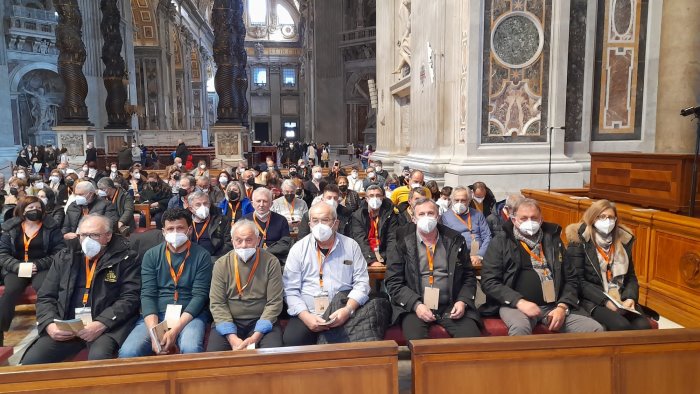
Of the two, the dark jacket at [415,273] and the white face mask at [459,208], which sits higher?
the white face mask at [459,208]

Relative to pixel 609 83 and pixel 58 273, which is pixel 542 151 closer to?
pixel 609 83

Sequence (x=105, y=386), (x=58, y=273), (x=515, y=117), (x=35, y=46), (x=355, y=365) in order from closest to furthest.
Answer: (x=105, y=386), (x=355, y=365), (x=58, y=273), (x=515, y=117), (x=35, y=46)

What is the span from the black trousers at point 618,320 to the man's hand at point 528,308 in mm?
550

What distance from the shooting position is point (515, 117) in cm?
985

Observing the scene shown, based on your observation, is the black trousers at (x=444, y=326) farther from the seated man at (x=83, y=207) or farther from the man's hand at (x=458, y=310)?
the seated man at (x=83, y=207)

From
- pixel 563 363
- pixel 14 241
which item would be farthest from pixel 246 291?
pixel 14 241

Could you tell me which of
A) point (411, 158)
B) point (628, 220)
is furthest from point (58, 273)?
point (411, 158)

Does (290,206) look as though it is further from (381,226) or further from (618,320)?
(618,320)

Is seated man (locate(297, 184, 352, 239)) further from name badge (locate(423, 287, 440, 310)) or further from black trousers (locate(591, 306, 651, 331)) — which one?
black trousers (locate(591, 306, 651, 331))

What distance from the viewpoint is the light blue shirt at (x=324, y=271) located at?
4.18 metres

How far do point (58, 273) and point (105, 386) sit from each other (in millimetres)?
1900

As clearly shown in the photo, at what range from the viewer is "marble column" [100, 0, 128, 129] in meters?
23.4

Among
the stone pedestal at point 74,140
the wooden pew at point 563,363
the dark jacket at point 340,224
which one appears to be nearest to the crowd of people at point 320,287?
the wooden pew at point 563,363

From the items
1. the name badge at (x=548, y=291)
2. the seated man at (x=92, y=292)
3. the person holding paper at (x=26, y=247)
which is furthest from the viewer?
the person holding paper at (x=26, y=247)
